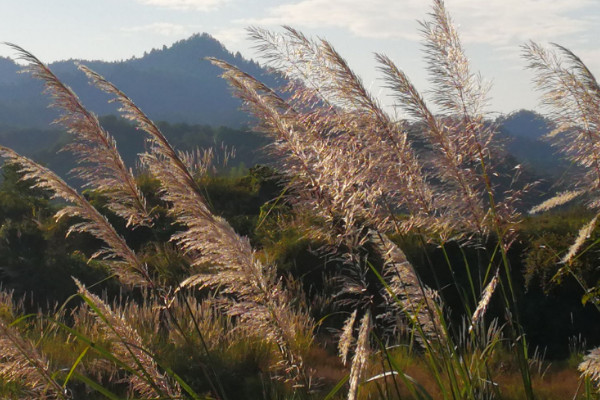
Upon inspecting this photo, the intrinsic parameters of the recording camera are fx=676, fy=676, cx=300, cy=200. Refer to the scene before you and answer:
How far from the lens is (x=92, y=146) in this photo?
2.73 meters

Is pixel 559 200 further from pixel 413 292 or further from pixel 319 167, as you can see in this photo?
pixel 319 167

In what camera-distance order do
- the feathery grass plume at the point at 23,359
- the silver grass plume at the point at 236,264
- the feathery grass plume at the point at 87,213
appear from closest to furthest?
the silver grass plume at the point at 236,264 → the feathery grass plume at the point at 23,359 → the feathery grass plume at the point at 87,213

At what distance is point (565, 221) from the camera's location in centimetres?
923

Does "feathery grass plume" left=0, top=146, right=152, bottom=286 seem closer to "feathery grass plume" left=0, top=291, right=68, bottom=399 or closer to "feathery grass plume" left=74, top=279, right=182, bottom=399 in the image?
"feathery grass plume" left=74, top=279, right=182, bottom=399

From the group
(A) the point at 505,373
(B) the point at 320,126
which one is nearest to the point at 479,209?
(B) the point at 320,126

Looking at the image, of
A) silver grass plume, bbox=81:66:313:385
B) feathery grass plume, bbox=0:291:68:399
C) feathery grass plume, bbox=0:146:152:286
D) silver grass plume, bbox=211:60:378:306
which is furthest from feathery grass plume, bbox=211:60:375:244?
feathery grass plume, bbox=0:291:68:399

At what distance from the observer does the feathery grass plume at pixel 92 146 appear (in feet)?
8.43

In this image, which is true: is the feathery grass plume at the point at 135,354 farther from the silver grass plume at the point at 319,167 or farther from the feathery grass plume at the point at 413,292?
the feathery grass plume at the point at 413,292

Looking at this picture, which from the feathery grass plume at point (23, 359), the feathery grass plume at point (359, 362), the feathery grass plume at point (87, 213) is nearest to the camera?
the feathery grass plume at point (359, 362)

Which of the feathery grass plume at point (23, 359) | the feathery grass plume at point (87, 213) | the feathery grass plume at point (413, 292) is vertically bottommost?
the feathery grass plume at point (23, 359)

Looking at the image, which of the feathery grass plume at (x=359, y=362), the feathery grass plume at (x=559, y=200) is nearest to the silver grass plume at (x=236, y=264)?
the feathery grass plume at (x=359, y=362)

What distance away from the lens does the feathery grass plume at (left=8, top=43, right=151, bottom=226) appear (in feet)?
8.43

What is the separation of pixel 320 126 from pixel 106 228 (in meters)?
0.98

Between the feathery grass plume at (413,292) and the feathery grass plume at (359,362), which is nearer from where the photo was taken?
the feathery grass plume at (359,362)
